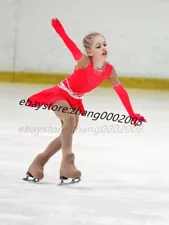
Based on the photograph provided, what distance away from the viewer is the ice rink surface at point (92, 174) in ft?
8.15

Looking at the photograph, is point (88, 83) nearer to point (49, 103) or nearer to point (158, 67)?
point (49, 103)

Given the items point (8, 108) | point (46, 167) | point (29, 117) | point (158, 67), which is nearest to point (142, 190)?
point (46, 167)

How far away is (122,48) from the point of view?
9.08 meters

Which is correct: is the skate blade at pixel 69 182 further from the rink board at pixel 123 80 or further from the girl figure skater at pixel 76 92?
the rink board at pixel 123 80

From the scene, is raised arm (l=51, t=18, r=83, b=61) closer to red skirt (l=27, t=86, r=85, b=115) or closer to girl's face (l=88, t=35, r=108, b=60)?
girl's face (l=88, t=35, r=108, b=60)

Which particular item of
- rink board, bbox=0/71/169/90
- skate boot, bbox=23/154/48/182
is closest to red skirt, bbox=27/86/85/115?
skate boot, bbox=23/154/48/182

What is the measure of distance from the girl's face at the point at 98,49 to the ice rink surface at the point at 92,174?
523 millimetres

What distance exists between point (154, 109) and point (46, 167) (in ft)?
10.5

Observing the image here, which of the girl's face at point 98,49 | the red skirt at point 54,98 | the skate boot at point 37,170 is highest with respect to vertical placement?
the girl's face at point 98,49

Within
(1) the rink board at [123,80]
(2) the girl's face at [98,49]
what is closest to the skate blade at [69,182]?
(2) the girl's face at [98,49]

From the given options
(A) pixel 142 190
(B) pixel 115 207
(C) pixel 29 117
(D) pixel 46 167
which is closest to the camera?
(B) pixel 115 207

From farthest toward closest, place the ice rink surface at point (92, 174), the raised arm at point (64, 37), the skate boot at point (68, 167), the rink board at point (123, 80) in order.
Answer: the rink board at point (123, 80) → the skate boot at point (68, 167) → the raised arm at point (64, 37) → the ice rink surface at point (92, 174)

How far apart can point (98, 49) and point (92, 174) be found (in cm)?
65

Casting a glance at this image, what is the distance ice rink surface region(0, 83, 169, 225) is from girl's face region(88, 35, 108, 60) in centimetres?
52
